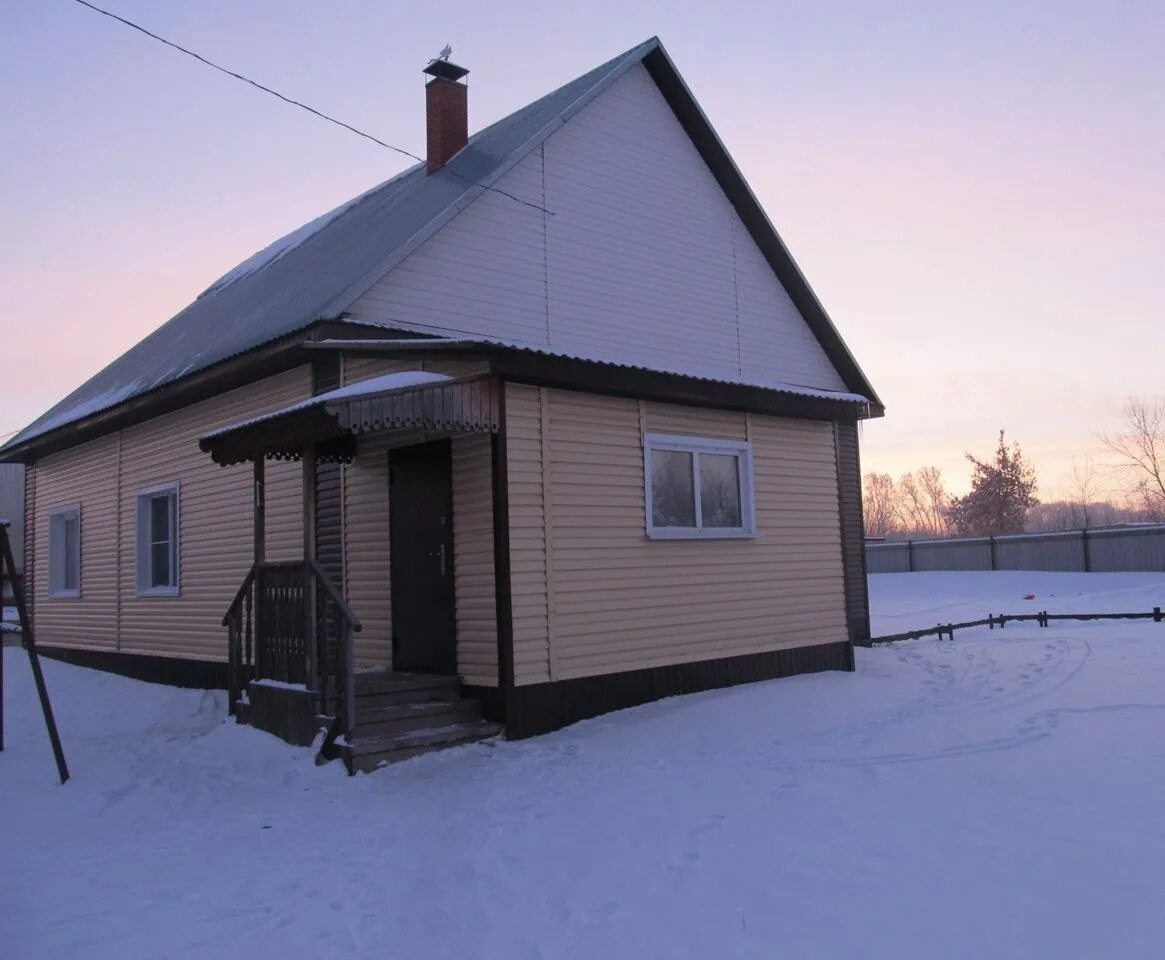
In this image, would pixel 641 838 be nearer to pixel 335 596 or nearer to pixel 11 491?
pixel 335 596

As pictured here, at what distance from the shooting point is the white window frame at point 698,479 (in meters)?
9.56

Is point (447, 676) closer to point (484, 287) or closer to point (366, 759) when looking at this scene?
point (366, 759)

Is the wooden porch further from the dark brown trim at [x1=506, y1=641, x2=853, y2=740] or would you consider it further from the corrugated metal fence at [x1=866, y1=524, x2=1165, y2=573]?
the corrugated metal fence at [x1=866, y1=524, x2=1165, y2=573]

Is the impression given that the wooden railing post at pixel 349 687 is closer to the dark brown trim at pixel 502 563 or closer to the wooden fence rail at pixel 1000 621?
the dark brown trim at pixel 502 563

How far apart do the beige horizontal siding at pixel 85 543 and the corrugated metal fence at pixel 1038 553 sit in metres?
24.7

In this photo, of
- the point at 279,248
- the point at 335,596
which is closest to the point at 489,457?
the point at 335,596

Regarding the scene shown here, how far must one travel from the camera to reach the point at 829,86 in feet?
38.9

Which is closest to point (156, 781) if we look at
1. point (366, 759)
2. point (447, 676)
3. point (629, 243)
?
point (366, 759)

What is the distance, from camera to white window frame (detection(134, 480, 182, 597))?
12.5 m

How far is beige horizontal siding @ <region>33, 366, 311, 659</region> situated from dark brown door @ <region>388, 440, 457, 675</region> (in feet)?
4.99

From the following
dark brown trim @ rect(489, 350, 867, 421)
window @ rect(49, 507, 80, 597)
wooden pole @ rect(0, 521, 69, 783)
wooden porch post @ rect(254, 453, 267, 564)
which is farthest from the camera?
window @ rect(49, 507, 80, 597)

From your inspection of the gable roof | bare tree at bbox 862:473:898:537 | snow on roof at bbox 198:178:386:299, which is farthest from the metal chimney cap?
bare tree at bbox 862:473:898:537

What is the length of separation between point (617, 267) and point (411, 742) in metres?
6.71

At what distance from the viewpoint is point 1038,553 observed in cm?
2956
